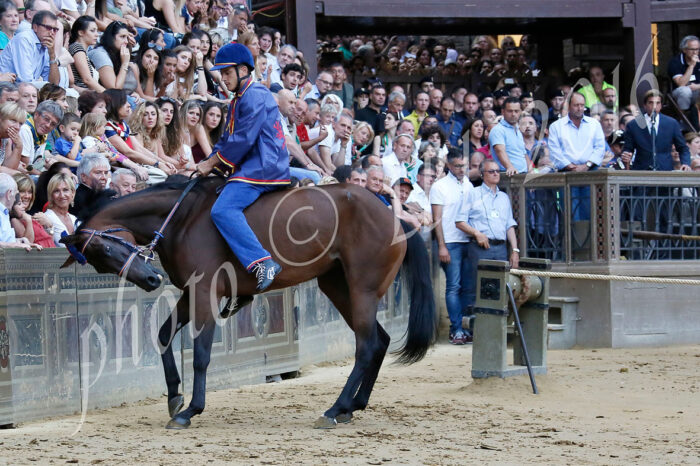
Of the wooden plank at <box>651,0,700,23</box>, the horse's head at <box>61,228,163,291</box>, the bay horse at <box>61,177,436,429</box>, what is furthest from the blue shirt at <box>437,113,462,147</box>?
the horse's head at <box>61,228,163,291</box>

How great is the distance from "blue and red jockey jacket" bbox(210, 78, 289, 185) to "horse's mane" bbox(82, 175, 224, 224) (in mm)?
223

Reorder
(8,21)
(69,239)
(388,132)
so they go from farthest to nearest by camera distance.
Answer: (388,132), (8,21), (69,239)

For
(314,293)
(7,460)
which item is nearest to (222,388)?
(314,293)

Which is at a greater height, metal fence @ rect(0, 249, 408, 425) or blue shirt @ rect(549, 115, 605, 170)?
blue shirt @ rect(549, 115, 605, 170)

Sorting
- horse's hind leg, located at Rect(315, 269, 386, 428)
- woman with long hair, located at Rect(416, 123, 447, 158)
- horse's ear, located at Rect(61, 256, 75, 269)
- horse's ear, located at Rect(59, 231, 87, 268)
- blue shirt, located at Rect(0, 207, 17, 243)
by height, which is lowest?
horse's hind leg, located at Rect(315, 269, 386, 428)

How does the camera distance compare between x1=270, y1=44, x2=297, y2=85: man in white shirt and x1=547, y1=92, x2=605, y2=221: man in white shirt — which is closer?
x1=547, y1=92, x2=605, y2=221: man in white shirt

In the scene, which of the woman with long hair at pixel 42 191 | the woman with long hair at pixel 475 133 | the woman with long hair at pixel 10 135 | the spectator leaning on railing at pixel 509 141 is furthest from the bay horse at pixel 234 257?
the woman with long hair at pixel 475 133

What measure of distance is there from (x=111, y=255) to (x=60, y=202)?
4.67 feet

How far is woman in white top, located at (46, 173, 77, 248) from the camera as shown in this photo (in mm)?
9109

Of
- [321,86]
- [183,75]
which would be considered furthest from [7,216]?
[321,86]

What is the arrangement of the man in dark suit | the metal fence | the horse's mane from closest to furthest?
the metal fence < the horse's mane < the man in dark suit

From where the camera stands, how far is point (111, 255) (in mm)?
8023

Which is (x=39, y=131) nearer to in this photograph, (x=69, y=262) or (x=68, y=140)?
(x=68, y=140)

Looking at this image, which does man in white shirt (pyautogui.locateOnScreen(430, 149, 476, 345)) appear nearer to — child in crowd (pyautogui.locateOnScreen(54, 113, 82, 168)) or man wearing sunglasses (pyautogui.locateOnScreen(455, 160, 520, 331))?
man wearing sunglasses (pyautogui.locateOnScreen(455, 160, 520, 331))
